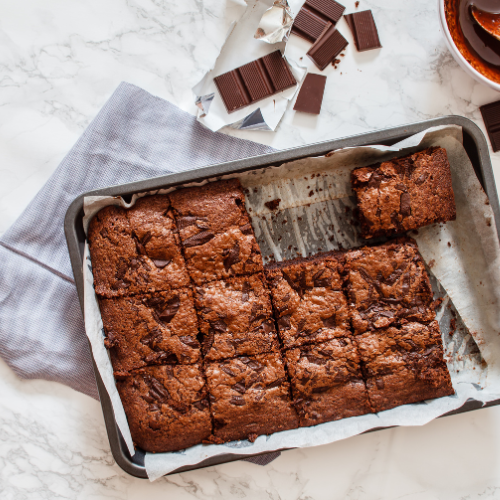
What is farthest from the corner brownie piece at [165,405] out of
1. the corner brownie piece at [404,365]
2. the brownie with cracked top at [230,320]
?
the corner brownie piece at [404,365]

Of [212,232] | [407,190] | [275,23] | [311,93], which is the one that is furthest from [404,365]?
[275,23]

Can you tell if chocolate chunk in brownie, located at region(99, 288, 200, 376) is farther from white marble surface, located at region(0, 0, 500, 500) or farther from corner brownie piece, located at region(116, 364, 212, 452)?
white marble surface, located at region(0, 0, 500, 500)

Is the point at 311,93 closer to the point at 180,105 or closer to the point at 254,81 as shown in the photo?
the point at 254,81

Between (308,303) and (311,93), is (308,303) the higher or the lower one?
the lower one

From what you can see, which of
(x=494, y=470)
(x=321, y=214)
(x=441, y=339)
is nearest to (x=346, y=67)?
(x=321, y=214)

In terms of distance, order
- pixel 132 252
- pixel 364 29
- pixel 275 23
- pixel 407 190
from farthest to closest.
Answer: pixel 364 29
pixel 275 23
pixel 407 190
pixel 132 252

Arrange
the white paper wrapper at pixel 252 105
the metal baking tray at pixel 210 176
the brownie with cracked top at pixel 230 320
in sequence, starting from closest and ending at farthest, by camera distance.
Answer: the metal baking tray at pixel 210 176, the brownie with cracked top at pixel 230 320, the white paper wrapper at pixel 252 105

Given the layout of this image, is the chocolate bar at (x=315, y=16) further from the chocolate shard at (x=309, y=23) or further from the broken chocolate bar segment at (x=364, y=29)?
the broken chocolate bar segment at (x=364, y=29)
